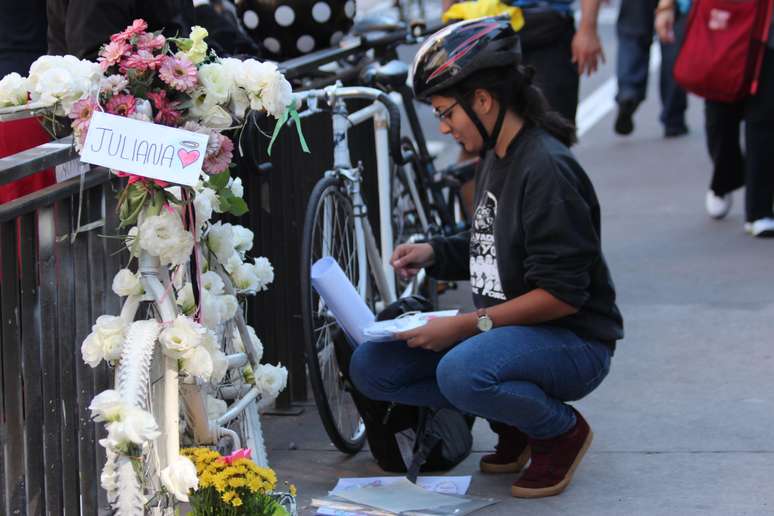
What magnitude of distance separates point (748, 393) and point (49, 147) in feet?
9.60

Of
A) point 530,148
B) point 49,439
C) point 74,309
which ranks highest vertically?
point 530,148

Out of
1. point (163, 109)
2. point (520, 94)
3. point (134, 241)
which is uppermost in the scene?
point (163, 109)

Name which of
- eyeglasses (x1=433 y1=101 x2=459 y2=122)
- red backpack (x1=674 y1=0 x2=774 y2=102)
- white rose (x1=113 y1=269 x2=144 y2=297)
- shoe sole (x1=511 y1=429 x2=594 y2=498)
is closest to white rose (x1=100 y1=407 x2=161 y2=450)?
white rose (x1=113 y1=269 x2=144 y2=297)

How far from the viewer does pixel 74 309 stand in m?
3.56

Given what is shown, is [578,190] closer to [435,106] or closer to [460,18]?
[435,106]

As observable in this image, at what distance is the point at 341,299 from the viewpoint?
14.7ft

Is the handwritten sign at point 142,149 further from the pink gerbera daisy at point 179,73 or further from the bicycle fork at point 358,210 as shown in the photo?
the bicycle fork at point 358,210

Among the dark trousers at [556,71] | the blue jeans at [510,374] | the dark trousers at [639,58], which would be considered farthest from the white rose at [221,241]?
the dark trousers at [639,58]

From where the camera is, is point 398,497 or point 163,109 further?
point 398,497

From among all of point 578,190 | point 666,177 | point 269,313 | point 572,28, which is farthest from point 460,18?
point 666,177

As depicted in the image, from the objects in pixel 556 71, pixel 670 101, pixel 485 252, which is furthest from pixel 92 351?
pixel 670 101

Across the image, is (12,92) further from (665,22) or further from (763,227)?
(665,22)

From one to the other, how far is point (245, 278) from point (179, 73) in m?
0.83

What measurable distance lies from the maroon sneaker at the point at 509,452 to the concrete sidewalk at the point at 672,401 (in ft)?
0.21
